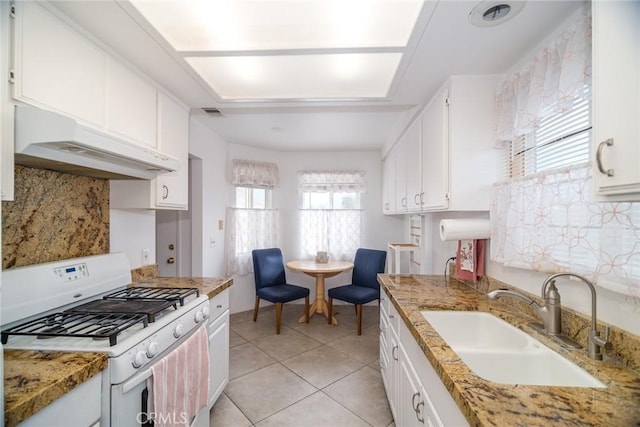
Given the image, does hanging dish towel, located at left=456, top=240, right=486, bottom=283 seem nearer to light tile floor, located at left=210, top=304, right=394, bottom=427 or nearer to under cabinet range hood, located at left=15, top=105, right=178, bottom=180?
light tile floor, located at left=210, top=304, right=394, bottom=427

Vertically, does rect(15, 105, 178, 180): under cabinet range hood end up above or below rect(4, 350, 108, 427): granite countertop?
above

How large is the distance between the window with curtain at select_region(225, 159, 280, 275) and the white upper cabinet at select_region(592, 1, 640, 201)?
342cm

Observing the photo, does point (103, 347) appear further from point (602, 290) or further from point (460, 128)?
point (460, 128)

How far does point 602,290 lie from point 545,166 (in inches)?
23.8

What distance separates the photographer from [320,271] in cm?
323

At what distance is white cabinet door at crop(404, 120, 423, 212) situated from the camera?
2.12 meters

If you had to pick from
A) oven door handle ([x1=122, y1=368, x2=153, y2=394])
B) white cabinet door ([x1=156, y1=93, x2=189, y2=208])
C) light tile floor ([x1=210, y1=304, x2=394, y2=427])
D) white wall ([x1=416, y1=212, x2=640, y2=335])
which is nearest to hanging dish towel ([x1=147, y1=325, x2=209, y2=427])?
oven door handle ([x1=122, y1=368, x2=153, y2=394])

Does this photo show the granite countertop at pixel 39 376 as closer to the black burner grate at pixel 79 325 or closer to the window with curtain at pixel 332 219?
the black burner grate at pixel 79 325

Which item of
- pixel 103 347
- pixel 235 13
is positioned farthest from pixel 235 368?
pixel 235 13

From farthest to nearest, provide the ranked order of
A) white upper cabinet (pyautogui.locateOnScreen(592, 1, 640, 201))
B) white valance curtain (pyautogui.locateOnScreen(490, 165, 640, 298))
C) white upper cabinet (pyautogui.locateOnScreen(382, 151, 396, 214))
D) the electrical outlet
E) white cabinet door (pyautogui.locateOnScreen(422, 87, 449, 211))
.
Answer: white upper cabinet (pyautogui.locateOnScreen(382, 151, 396, 214))
the electrical outlet
white cabinet door (pyautogui.locateOnScreen(422, 87, 449, 211))
white valance curtain (pyautogui.locateOnScreen(490, 165, 640, 298))
white upper cabinet (pyautogui.locateOnScreen(592, 1, 640, 201))

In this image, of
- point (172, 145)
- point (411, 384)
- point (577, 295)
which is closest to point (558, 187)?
point (577, 295)

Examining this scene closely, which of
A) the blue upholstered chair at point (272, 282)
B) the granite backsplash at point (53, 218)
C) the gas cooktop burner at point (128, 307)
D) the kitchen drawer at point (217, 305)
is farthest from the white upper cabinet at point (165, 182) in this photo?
the blue upholstered chair at point (272, 282)

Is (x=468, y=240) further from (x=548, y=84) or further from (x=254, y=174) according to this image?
(x=254, y=174)

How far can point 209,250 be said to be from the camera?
126 inches
